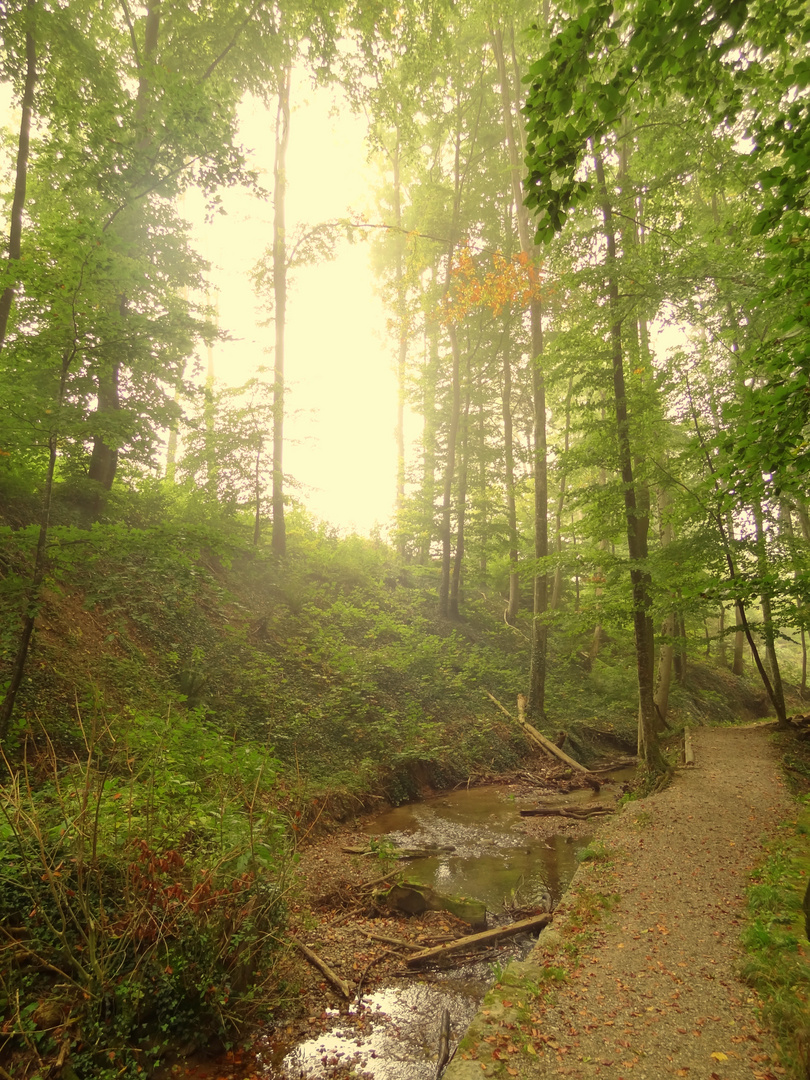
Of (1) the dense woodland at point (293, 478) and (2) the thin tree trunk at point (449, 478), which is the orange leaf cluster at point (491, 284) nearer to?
(1) the dense woodland at point (293, 478)

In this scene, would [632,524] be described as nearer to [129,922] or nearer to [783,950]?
[783,950]

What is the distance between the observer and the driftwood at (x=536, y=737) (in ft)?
40.5

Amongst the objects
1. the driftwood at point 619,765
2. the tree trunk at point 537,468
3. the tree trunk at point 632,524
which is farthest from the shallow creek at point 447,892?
the tree trunk at point 537,468

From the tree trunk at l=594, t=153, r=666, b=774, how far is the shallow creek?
2169 mm

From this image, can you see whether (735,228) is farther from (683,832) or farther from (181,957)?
(181,957)

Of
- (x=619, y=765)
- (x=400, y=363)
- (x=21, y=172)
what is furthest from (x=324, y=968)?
(x=400, y=363)

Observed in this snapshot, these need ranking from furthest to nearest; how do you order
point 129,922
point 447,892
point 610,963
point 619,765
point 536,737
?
point 536,737 → point 619,765 → point 447,892 → point 610,963 → point 129,922

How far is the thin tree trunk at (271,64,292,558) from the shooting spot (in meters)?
14.8

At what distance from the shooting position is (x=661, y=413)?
33.9 ft

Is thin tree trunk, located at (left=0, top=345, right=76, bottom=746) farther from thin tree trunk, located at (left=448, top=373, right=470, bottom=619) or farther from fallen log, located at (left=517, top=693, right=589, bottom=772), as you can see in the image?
thin tree trunk, located at (left=448, top=373, right=470, bottom=619)

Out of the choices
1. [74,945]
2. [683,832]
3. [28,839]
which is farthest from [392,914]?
[683,832]

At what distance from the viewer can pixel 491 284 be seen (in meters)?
15.1

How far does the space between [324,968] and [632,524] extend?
8.65m

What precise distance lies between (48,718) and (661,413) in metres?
11.9
